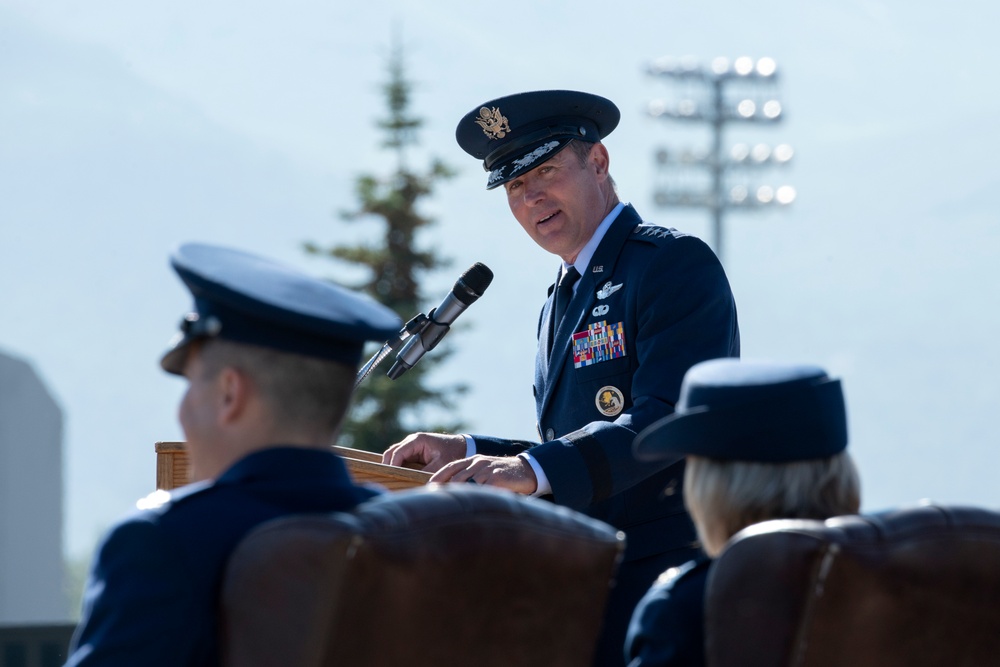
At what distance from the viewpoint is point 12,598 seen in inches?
1007

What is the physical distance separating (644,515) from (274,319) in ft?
5.32

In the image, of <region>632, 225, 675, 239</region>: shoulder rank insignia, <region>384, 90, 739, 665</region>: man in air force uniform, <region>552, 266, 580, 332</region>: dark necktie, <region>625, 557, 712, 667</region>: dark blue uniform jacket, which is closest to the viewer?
<region>625, 557, 712, 667</region>: dark blue uniform jacket

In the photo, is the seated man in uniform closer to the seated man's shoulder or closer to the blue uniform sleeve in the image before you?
the blue uniform sleeve

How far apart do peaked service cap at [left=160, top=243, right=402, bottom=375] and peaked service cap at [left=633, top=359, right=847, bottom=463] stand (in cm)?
48

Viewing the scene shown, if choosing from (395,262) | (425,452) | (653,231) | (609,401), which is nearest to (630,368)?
(609,401)

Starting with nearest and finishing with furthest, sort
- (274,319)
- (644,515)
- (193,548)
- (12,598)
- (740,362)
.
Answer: (193,548), (274,319), (740,362), (644,515), (12,598)

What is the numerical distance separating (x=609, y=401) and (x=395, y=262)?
16158 millimetres

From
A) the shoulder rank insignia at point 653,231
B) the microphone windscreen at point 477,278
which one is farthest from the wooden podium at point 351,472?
the shoulder rank insignia at point 653,231

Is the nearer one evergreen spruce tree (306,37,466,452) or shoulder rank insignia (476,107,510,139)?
shoulder rank insignia (476,107,510,139)

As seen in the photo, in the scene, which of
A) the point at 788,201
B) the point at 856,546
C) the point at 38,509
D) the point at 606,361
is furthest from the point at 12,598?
the point at 856,546

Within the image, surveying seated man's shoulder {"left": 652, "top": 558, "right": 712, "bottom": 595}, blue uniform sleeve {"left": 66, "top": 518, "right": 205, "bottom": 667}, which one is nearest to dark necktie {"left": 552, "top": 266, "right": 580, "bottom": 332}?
seated man's shoulder {"left": 652, "top": 558, "right": 712, "bottom": 595}

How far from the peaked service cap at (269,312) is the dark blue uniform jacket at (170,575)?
220mm

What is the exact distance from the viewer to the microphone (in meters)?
3.71

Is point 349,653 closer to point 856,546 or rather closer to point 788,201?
point 856,546
